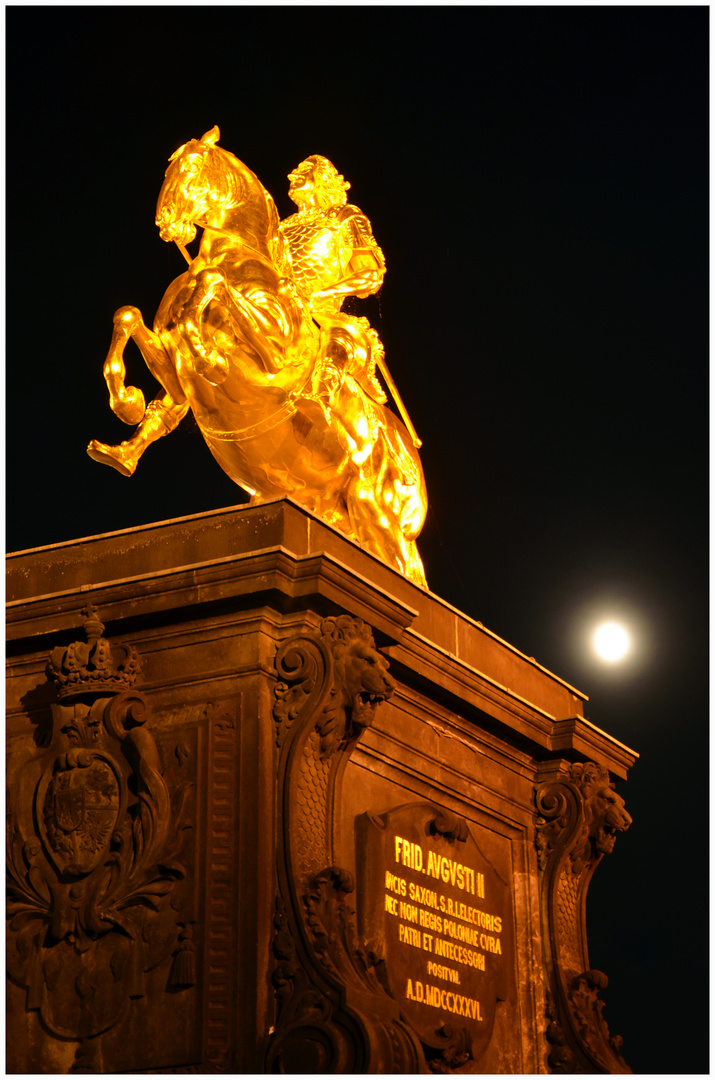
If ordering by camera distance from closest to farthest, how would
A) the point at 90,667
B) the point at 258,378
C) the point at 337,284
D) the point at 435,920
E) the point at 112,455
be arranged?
1. the point at 90,667
2. the point at 435,920
3. the point at 258,378
4. the point at 112,455
5. the point at 337,284

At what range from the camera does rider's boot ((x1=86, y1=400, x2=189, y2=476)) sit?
31.7 feet

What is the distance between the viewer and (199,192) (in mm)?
9828

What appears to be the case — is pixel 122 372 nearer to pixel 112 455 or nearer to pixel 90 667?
pixel 112 455

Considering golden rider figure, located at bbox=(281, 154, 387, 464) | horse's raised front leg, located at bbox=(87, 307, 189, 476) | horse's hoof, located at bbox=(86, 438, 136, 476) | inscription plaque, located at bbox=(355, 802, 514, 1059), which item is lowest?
inscription plaque, located at bbox=(355, 802, 514, 1059)

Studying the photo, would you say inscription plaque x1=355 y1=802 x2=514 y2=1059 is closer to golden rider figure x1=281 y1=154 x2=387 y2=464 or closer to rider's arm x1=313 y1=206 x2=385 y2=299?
golden rider figure x1=281 y1=154 x2=387 y2=464

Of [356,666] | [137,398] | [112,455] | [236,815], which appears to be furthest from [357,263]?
[236,815]

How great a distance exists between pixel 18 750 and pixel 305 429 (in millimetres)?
2546

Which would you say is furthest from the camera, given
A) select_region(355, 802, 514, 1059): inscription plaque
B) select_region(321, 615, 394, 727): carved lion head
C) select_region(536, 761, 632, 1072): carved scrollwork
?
select_region(536, 761, 632, 1072): carved scrollwork

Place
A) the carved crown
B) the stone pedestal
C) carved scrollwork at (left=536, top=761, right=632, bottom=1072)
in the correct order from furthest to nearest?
1. carved scrollwork at (left=536, top=761, right=632, bottom=1072)
2. the carved crown
3. the stone pedestal

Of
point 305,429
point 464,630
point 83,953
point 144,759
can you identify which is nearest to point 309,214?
point 305,429

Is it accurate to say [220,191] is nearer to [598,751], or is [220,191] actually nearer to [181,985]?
[598,751]

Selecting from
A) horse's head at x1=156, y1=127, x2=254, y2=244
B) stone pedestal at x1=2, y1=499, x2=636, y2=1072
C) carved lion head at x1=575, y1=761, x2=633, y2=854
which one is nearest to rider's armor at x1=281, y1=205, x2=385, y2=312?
horse's head at x1=156, y1=127, x2=254, y2=244

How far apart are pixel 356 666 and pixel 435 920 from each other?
5.19 feet

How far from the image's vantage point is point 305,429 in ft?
31.6
